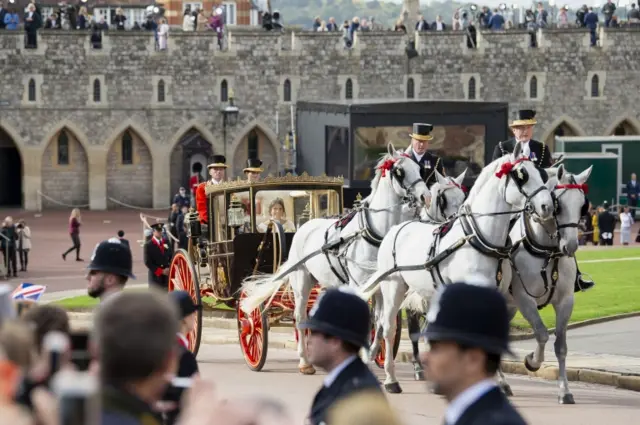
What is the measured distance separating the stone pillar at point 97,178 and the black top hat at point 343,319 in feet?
132

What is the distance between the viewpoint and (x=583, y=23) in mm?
49375

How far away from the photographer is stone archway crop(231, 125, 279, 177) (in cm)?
4659

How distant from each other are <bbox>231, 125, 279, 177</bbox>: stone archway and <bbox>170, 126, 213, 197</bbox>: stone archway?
0.90 meters

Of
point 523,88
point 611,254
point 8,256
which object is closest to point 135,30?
point 523,88

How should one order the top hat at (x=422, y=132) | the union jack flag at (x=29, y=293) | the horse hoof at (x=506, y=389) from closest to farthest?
1. the union jack flag at (x=29, y=293)
2. the horse hoof at (x=506, y=389)
3. the top hat at (x=422, y=132)

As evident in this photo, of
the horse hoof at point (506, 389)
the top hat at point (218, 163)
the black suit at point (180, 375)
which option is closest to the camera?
the black suit at point (180, 375)

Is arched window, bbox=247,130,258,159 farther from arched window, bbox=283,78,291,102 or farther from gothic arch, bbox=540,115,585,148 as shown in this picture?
gothic arch, bbox=540,115,585,148

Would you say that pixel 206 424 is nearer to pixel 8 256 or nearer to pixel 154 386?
pixel 154 386

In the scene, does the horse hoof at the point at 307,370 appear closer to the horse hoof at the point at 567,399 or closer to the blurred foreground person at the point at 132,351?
the horse hoof at the point at 567,399

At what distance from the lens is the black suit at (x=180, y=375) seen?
6.12 metres

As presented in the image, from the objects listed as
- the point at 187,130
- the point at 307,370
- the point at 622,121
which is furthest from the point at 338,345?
the point at 622,121

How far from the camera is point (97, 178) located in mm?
45781

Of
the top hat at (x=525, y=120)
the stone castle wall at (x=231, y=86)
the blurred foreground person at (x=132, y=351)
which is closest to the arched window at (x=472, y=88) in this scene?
the stone castle wall at (x=231, y=86)

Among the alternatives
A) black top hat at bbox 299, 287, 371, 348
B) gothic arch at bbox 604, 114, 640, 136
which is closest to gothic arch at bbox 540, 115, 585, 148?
gothic arch at bbox 604, 114, 640, 136
